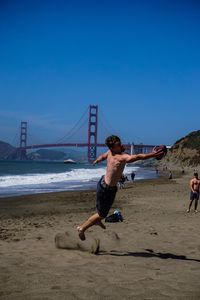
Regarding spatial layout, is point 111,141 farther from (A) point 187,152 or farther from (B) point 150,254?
(A) point 187,152

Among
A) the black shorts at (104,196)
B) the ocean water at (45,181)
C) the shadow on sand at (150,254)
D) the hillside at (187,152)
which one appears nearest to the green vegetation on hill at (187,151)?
the hillside at (187,152)

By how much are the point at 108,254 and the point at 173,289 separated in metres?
1.66

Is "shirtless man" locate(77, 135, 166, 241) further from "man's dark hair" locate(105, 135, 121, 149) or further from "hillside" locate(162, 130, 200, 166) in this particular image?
"hillside" locate(162, 130, 200, 166)

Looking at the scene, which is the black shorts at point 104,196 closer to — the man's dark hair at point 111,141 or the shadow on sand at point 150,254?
the man's dark hair at point 111,141

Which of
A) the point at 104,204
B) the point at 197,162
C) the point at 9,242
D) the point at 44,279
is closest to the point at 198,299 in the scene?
the point at 44,279

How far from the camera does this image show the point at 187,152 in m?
76.1

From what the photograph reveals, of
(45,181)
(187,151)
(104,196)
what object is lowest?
(45,181)

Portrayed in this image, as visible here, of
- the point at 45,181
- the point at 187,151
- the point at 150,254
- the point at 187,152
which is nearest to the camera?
the point at 150,254

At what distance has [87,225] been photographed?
560cm

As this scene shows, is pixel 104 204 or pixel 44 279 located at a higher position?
pixel 104 204

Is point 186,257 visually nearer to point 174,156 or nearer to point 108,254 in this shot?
point 108,254

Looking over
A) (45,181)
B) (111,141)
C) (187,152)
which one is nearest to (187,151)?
(187,152)

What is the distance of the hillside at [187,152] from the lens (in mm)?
69619

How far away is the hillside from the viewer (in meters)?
69.6
